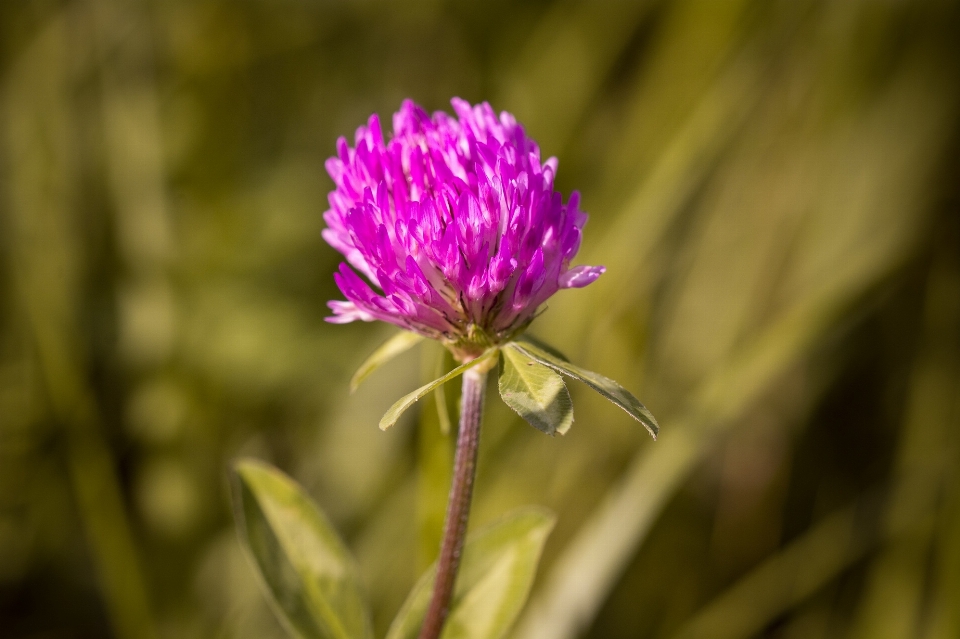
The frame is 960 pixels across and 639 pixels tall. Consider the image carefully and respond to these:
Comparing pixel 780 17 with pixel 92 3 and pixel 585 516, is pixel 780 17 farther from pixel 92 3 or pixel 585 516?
pixel 92 3

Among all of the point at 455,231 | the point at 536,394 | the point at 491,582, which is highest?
the point at 455,231

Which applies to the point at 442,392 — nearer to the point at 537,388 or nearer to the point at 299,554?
the point at 537,388

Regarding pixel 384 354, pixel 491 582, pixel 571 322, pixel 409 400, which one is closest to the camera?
pixel 409 400

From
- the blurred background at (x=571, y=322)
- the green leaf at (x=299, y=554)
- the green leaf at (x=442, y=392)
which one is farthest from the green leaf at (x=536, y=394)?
the blurred background at (x=571, y=322)

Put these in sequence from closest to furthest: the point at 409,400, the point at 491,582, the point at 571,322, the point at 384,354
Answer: the point at 409,400 → the point at 384,354 → the point at 491,582 → the point at 571,322

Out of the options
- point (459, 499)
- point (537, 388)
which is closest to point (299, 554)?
point (459, 499)

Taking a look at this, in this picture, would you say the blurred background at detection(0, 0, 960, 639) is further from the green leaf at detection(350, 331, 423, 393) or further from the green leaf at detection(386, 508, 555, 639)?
the green leaf at detection(350, 331, 423, 393)

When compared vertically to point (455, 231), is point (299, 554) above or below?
below

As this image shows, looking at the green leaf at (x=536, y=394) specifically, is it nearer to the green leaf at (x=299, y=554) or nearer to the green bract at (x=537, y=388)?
the green bract at (x=537, y=388)
